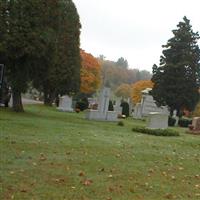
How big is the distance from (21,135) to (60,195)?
324 inches

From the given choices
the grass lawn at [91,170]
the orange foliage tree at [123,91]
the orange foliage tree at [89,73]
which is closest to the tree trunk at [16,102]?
the grass lawn at [91,170]

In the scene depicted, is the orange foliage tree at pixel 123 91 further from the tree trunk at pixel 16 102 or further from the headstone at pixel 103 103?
the tree trunk at pixel 16 102

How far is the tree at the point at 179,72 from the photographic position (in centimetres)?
4962

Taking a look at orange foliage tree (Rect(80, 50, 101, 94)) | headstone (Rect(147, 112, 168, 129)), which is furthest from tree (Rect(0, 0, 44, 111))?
orange foliage tree (Rect(80, 50, 101, 94))

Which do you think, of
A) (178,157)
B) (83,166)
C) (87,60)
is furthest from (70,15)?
(87,60)

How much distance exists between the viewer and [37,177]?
974 cm

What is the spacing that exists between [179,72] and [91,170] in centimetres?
3990

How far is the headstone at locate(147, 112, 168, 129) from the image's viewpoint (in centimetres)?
2547

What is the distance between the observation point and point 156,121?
25703 mm

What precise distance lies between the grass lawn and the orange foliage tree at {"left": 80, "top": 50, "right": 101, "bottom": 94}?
214 feet

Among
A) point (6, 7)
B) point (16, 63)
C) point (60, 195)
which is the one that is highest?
point (6, 7)

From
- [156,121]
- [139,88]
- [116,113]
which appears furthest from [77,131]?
[139,88]

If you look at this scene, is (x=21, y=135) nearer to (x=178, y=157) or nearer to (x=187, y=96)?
(x=178, y=157)

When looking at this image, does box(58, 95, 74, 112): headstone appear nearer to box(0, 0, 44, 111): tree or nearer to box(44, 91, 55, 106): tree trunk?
box(44, 91, 55, 106): tree trunk
